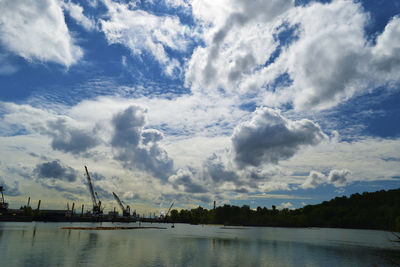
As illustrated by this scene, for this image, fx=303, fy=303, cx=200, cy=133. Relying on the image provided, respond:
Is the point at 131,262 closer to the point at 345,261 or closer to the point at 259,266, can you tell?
the point at 259,266

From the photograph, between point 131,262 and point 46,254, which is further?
point 46,254

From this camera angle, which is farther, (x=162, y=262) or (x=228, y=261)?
(x=228, y=261)

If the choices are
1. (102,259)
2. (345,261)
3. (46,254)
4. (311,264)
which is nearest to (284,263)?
(311,264)

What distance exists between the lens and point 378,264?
65812 millimetres

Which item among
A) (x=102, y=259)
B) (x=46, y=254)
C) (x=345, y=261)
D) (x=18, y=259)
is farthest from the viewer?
(x=345, y=261)

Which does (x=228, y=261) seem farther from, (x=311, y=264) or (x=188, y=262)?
(x=311, y=264)

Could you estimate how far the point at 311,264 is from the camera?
209 feet

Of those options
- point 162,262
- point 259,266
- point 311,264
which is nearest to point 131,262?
point 162,262

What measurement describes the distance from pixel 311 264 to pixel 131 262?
37180 mm

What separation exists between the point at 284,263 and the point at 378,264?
2135 cm

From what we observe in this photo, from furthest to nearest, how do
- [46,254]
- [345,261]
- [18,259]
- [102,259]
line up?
1. [345,261]
2. [46,254]
3. [102,259]
4. [18,259]

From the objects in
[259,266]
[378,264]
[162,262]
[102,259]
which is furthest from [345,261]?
Answer: [102,259]

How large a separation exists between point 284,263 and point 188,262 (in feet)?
67.0

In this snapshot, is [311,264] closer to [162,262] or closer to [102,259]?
[162,262]
